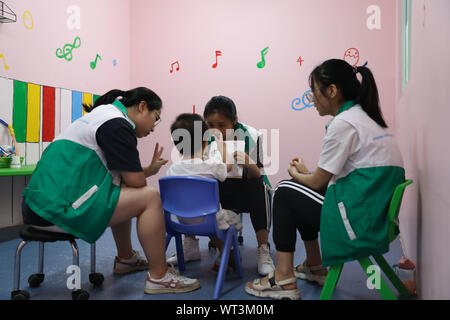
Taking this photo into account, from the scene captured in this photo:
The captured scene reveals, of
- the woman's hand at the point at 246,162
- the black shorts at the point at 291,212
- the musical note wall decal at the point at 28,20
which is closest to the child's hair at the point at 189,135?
the woman's hand at the point at 246,162

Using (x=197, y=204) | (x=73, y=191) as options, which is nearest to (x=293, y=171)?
(x=197, y=204)

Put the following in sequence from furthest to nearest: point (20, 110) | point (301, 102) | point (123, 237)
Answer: point (301, 102)
point (20, 110)
point (123, 237)

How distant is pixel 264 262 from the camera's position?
1978 mm

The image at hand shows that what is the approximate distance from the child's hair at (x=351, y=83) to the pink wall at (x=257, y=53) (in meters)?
2.33

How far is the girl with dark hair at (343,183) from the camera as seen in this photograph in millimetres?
1280

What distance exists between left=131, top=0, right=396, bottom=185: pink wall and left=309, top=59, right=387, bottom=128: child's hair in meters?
2.33

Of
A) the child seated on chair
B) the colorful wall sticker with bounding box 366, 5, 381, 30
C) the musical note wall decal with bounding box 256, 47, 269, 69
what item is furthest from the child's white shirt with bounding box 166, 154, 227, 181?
the colorful wall sticker with bounding box 366, 5, 381, 30

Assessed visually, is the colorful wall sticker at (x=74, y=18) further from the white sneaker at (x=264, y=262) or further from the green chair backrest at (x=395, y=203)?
the green chair backrest at (x=395, y=203)

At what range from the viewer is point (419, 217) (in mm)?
1606

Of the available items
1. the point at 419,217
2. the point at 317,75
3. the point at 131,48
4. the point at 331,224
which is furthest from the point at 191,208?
the point at 131,48

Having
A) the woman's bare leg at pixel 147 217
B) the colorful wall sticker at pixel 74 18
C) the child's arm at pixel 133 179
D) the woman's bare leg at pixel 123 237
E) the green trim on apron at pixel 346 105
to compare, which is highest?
the colorful wall sticker at pixel 74 18

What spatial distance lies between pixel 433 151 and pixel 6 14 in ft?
9.77

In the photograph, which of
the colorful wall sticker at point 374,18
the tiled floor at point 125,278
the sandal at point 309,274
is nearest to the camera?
the tiled floor at point 125,278

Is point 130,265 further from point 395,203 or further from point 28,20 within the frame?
point 28,20
